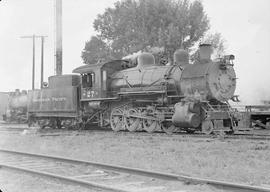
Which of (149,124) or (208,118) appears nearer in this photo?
(208,118)

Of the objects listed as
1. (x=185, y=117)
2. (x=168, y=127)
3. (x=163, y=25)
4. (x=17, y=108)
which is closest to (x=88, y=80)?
(x=168, y=127)

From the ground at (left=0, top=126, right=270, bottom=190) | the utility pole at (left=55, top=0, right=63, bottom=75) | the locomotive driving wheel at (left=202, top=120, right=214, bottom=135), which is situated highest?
the utility pole at (left=55, top=0, right=63, bottom=75)

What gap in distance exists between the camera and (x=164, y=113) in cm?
1672

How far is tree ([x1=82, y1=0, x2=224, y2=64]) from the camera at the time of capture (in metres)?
34.8

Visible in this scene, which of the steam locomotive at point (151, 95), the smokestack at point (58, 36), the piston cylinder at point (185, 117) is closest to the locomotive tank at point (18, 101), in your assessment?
the smokestack at point (58, 36)

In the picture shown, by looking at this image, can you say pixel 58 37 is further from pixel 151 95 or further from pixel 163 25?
pixel 151 95

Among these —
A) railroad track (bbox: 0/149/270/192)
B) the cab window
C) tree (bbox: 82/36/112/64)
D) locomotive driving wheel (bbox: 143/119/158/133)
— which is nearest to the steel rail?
railroad track (bbox: 0/149/270/192)

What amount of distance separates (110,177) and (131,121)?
9.92 meters

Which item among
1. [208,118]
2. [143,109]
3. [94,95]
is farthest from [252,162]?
[94,95]

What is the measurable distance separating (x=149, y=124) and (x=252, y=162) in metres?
8.38

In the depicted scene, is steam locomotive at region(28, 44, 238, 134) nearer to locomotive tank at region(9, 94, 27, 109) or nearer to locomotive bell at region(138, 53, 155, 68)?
locomotive bell at region(138, 53, 155, 68)

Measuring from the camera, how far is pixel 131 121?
1820 cm

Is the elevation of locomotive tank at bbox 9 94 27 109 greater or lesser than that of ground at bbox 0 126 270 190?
greater

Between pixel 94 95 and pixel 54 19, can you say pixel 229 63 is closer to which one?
pixel 94 95
